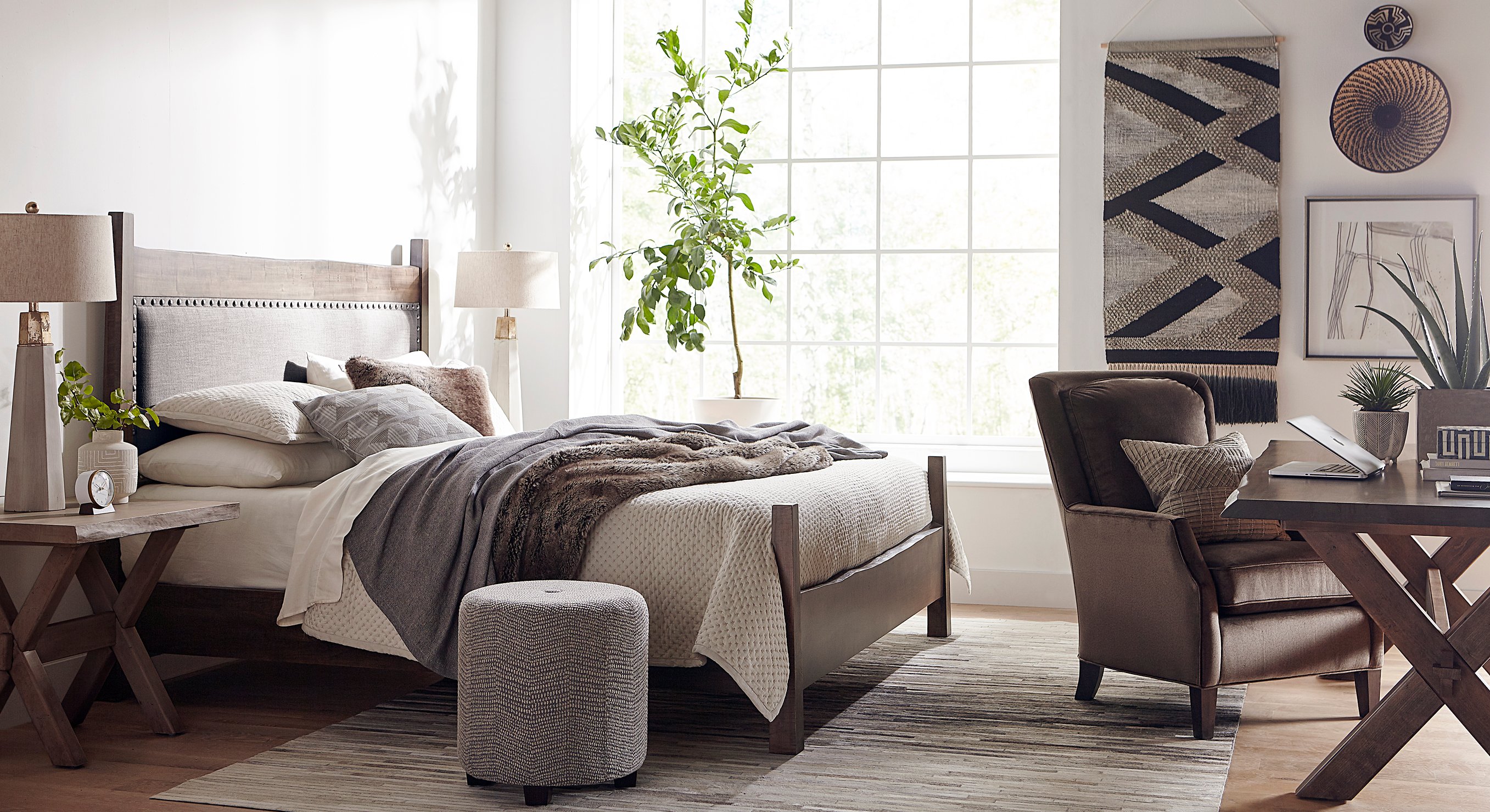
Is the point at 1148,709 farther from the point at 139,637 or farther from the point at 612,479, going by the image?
the point at 139,637

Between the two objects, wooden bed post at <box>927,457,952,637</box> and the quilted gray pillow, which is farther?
wooden bed post at <box>927,457,952,637</box>

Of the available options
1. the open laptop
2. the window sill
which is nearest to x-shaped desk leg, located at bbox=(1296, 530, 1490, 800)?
the open laptop

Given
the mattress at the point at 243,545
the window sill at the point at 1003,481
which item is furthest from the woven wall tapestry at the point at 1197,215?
the mattress at the point at 243,545

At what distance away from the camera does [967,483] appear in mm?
5266

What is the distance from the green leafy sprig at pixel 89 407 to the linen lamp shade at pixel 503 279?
1783 millimetres

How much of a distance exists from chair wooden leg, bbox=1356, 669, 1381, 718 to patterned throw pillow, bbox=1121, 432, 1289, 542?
1.39 feet

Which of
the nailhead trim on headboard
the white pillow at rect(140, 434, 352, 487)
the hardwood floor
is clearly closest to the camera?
the hardwood floor

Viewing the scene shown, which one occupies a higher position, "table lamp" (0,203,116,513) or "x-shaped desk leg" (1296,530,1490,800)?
"table lamp" (0,203,116,513)

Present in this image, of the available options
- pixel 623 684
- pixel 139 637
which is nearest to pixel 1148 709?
pixel 623 684

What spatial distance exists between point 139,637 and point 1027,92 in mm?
4026

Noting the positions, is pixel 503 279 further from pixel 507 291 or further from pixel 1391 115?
pixel 1391 115

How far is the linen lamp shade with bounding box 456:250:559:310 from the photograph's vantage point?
506cm

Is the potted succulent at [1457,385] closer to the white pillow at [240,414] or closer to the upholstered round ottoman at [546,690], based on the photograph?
the upholstered round ottoman at [546,690]

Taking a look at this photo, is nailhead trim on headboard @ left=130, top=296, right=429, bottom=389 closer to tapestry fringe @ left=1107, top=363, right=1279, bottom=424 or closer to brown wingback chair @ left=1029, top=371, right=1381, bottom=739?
brown wingback chair @ left=1029, top=371, right=1381, bottom=739
